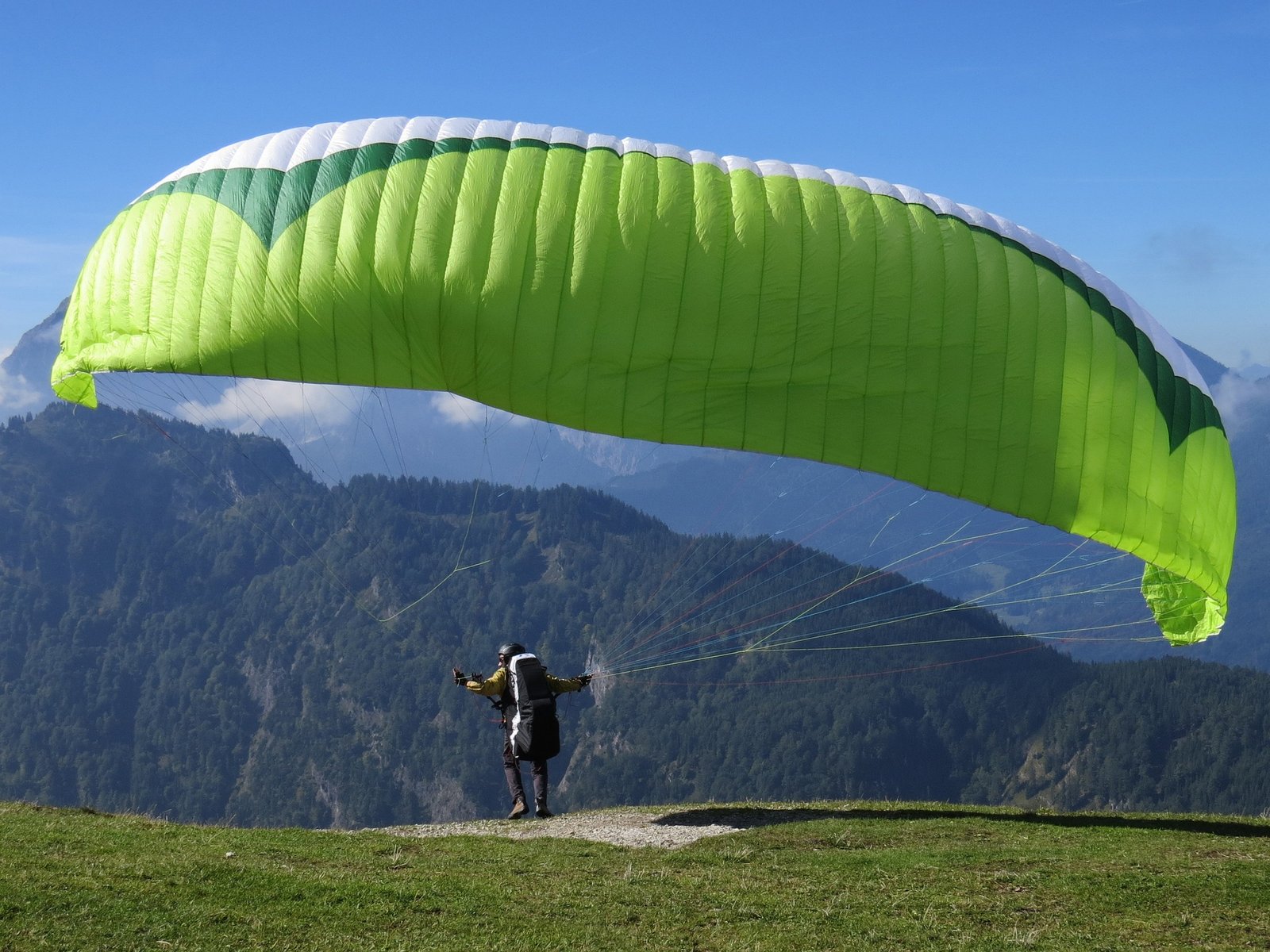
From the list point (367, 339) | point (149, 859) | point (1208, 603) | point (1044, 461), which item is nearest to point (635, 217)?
point (367, 339)

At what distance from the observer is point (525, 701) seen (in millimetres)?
18641

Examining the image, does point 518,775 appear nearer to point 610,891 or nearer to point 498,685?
point 498,685

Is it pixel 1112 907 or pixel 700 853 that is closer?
pixel 1112 907

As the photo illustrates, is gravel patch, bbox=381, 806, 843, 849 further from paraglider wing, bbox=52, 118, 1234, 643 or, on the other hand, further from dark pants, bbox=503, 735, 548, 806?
paraglider wing, bbox=52, 118, 1234, 643

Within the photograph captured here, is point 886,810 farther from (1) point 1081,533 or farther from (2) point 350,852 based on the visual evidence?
(2) point 350,852

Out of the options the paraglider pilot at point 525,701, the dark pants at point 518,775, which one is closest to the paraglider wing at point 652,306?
the paraglider pilot at point 525,701

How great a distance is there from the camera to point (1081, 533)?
18.5m

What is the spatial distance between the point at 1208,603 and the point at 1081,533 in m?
4.23

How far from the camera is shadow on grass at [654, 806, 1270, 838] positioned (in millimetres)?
Answer: 19656

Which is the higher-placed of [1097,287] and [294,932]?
[1097,287]

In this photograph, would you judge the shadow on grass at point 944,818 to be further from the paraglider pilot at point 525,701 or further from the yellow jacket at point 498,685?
the yellow jacket at point 498,685

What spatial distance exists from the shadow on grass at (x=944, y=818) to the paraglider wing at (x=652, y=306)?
4.33 meters

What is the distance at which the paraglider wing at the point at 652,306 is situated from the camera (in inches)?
663

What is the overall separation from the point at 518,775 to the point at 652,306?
762 cm
